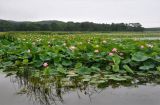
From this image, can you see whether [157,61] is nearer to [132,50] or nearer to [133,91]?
[132,50]

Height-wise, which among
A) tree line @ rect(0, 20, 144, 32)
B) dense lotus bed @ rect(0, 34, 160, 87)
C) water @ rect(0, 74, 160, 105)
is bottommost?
tree line @ rect(0, 20, 144, 32)

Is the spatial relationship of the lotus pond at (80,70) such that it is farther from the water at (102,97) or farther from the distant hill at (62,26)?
the distant hill at (62,26)

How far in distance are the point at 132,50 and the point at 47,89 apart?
169 cm

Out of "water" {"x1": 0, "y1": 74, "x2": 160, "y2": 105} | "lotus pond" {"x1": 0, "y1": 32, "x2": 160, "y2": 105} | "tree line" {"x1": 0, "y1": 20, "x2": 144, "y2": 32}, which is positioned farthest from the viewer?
"tree line" {"x1": 0, "y1": 20, "x2": 144, "y2": 32}

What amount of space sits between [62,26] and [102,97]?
39.0m

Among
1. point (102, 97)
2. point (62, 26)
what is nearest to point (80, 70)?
point (102, 97)

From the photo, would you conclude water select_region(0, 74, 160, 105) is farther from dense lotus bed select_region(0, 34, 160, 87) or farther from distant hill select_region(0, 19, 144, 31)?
distant hill select_region(0, 19, 144, 31)

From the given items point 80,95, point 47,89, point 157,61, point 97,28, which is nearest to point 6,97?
point 47,89

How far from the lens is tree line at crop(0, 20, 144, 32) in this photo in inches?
1534

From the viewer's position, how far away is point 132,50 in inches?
182

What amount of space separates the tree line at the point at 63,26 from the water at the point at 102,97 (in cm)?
3496

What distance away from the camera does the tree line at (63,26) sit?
128 ft

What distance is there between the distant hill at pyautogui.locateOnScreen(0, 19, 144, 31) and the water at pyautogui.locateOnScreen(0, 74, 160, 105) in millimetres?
34963

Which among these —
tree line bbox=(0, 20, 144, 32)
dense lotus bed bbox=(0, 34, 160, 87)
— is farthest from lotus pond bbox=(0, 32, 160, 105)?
tree line bbox=(0, 20, 144, 32)
